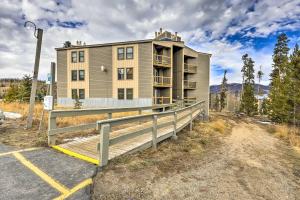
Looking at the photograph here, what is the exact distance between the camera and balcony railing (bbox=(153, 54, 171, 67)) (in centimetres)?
2194

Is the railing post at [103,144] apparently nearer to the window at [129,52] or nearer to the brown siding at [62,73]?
the window at [129,52]

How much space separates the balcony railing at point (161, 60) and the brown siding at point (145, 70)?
0.91 meters

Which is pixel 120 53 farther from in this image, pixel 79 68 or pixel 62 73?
pixel 62 73

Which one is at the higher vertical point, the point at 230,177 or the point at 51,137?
the point at 51,137

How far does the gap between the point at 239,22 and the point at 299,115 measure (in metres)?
13.2

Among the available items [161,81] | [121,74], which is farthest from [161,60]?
[121,74]

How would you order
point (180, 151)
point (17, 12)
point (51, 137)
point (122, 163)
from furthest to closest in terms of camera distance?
1. point (17, 12)
2. point (180, 151)
3. point (51, 137)
4. point (122, 163)

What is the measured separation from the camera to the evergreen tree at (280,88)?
20.0 m

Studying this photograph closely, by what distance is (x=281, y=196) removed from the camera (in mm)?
3648

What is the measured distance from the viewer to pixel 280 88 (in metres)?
23.0

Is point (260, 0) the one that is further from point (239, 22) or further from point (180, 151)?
point (180, 151)

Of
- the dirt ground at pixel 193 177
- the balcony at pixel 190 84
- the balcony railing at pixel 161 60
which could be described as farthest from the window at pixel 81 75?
the dirt ground at pixel 193 177

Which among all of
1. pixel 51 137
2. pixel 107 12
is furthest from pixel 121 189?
pixel 107 12

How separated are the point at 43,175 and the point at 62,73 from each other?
79.0 feet
